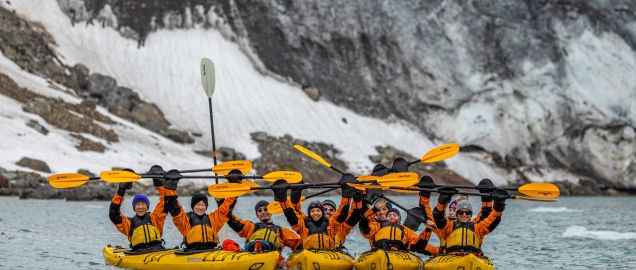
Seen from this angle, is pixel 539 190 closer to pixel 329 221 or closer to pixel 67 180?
pixel 329 221

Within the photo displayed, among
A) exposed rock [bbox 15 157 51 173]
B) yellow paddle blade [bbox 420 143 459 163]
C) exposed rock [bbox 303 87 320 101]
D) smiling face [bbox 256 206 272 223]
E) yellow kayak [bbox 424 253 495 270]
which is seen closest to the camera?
yellow kayak [bbox 424 253 495 270]

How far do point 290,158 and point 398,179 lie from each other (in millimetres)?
50263

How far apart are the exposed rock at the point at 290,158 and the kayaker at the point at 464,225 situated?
46310 mm

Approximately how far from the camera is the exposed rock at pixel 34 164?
49.1 metres

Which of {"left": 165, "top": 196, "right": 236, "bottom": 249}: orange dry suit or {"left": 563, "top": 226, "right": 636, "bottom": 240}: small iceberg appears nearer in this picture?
{"left": 165, "top": 196, "right": 236, "bottom": 249}: orange dry suit

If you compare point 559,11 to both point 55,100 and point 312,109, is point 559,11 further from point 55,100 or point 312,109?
point 55,100

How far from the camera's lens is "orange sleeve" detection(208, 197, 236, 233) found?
18.5 meters

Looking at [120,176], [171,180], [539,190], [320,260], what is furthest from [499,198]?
[120,176]

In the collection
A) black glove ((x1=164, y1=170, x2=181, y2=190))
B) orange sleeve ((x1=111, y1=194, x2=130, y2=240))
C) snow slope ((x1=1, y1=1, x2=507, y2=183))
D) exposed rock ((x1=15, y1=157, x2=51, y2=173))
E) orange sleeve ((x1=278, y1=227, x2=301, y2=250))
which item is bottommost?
orange sleeve ((x1=278, y1=227, x2=301, y2=250))

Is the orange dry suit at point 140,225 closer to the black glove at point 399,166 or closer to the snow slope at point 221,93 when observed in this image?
the black glove at point 399,166

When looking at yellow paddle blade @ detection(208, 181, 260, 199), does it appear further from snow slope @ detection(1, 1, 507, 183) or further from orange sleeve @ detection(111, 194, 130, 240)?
snow slope @ detection(1, 1, 507, 183)

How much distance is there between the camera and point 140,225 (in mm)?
18406

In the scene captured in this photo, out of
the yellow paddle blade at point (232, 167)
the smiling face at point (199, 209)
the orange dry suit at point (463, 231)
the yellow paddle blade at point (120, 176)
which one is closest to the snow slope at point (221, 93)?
the yellow paddle blade at point (232, 167)

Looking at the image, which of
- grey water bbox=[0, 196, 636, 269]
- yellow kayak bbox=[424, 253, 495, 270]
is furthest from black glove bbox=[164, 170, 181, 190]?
yellow kayak bbox=[424, 253, 495, 270]
